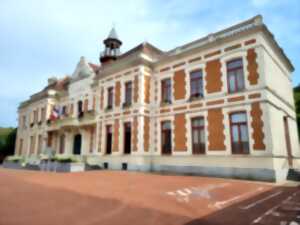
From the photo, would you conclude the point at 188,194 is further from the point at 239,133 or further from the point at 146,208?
the point at 239,133

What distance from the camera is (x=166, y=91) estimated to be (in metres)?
15.2

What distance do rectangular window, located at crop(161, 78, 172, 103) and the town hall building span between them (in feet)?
0.23

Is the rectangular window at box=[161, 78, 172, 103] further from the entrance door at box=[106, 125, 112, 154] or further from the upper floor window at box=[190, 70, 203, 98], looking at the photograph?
the entrance door at box=[106, 125, 112, 154]

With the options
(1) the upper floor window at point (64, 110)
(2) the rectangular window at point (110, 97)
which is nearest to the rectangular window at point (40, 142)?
(1) the upper floor window at point (64, 110)

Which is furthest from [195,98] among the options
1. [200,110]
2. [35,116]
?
[35,116]

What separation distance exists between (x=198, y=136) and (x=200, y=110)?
4.99 feet

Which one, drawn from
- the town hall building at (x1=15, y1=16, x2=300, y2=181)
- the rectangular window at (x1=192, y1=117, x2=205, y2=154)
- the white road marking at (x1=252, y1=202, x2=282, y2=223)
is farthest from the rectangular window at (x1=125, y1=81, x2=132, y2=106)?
the white road marking at (x1=252, y1=202, x2=282, y2=223)

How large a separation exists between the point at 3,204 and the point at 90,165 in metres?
10.9

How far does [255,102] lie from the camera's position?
11031 mm

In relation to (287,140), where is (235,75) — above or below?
above

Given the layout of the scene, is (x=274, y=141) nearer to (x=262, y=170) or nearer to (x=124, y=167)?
(x=262, y=170)

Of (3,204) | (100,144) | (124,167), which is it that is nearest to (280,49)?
(124,167)

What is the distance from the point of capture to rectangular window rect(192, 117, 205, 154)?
12.7 m

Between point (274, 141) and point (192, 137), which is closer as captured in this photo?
point (274, 141)
